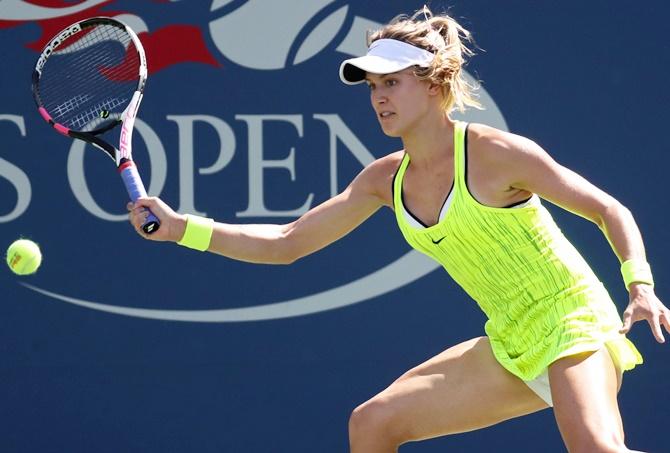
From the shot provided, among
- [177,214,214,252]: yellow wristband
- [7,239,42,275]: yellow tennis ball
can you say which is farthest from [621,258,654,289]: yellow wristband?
[7,239,42,275]: yellow tennis ball

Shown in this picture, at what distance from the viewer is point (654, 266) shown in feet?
17.8

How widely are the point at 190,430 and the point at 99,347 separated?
1.51ft

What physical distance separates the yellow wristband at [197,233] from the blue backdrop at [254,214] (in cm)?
137

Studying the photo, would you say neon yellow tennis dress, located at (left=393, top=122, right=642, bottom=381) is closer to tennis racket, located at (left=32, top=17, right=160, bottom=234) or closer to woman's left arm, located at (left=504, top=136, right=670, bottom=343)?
woman's left arm, located at (left=504, top=136, right=670, bottom=343)

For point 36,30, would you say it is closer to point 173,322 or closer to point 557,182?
point 173,322

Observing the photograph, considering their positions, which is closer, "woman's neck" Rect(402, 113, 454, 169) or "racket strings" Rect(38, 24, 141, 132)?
"woman's neck" Rect(402, 113, 454, 169)

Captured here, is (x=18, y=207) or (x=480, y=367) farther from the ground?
(x=18, y=207)

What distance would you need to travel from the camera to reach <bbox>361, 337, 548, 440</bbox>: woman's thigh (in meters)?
3.80

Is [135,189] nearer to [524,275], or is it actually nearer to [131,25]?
[524,275]

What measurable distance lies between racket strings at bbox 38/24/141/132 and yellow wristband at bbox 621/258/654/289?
6.68 feet

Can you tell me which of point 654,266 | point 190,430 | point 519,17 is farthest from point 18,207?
point 654,266

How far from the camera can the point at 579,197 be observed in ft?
11.9

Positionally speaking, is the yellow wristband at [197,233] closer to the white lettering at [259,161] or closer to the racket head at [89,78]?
the racket head at [89,78]

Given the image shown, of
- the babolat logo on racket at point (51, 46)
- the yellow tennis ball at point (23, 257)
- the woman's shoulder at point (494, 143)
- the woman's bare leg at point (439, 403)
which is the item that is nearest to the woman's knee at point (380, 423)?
the woman's bare leg at point (439, 403)
